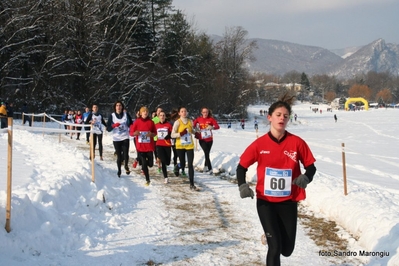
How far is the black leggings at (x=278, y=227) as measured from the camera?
3.99 m

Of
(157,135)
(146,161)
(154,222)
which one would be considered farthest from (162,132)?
(154,222)

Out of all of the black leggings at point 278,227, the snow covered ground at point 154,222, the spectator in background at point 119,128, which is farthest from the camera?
the spectator in background at point 119,128

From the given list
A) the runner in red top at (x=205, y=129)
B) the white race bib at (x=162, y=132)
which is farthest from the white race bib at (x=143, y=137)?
the runner in red top at (x=205, y=129)

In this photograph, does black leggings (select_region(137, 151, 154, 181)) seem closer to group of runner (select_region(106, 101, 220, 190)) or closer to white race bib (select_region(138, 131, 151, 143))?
group of runner (select_region(106, 101, 220, 190))

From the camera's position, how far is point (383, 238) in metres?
5.03

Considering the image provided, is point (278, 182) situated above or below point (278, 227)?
above

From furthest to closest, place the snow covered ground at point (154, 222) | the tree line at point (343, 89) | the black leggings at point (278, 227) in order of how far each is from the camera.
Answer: the tree line at point (343, 89) → the snow covered ground at point (154, 222) → the black leggings at point (278, 227)

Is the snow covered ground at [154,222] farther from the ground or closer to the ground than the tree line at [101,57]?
closer to the ground

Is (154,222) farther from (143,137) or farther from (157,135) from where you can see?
(157,135)

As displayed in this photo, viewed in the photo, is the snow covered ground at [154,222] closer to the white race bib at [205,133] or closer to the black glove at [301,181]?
the black glove at [301,181]

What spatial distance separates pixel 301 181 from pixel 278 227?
1.84ft

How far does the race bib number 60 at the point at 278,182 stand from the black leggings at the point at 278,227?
12 cm

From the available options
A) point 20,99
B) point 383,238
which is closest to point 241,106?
point 20,99

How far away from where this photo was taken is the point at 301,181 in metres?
4.04
